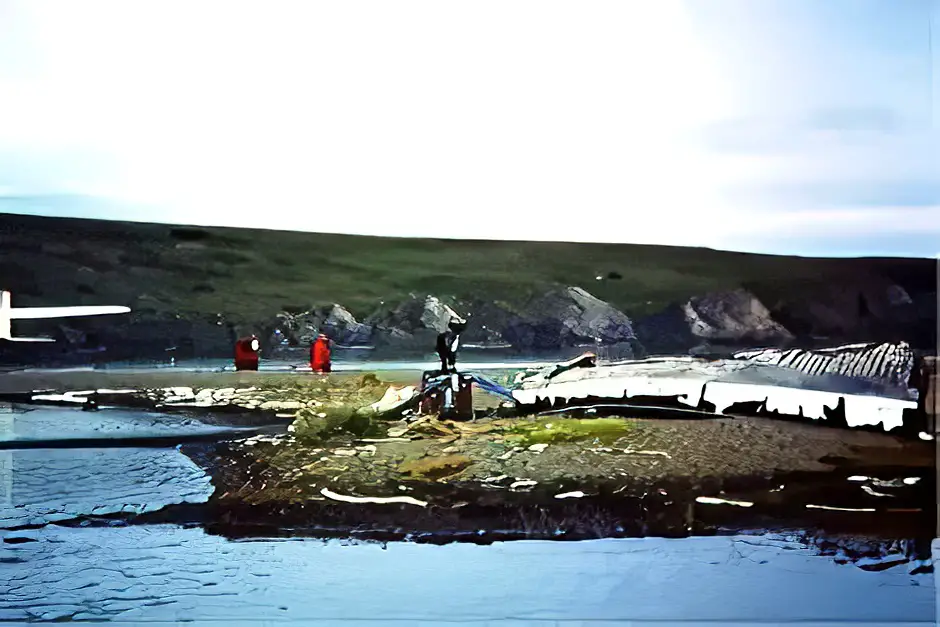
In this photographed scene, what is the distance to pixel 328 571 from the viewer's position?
8.62 ft

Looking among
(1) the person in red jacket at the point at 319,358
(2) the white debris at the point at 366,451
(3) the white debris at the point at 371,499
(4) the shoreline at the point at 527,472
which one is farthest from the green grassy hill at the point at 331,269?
(3) the white debris at the point at 371,499

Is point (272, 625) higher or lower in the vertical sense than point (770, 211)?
lower

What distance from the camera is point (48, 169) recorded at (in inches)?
105

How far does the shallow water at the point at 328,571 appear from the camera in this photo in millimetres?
2619

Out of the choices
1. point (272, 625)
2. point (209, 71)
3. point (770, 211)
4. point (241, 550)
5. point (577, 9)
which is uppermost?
point (577, 9)

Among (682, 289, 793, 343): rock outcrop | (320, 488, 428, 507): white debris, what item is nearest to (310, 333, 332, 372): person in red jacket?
(320, 488, 428, 507): white debris

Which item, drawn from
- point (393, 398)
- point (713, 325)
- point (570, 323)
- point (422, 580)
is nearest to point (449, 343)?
point (393, 398)

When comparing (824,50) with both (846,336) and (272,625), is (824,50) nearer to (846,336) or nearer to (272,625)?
(846,336)

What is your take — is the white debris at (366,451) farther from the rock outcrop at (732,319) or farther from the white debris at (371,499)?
the rock outcrop at (732,319)

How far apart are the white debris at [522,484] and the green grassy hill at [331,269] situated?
0.52 m

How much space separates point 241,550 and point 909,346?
1.99m

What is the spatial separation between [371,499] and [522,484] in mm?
430

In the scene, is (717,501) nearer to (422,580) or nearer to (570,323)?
(570,323)

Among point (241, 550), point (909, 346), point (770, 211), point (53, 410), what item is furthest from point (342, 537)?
point (909, 346)
